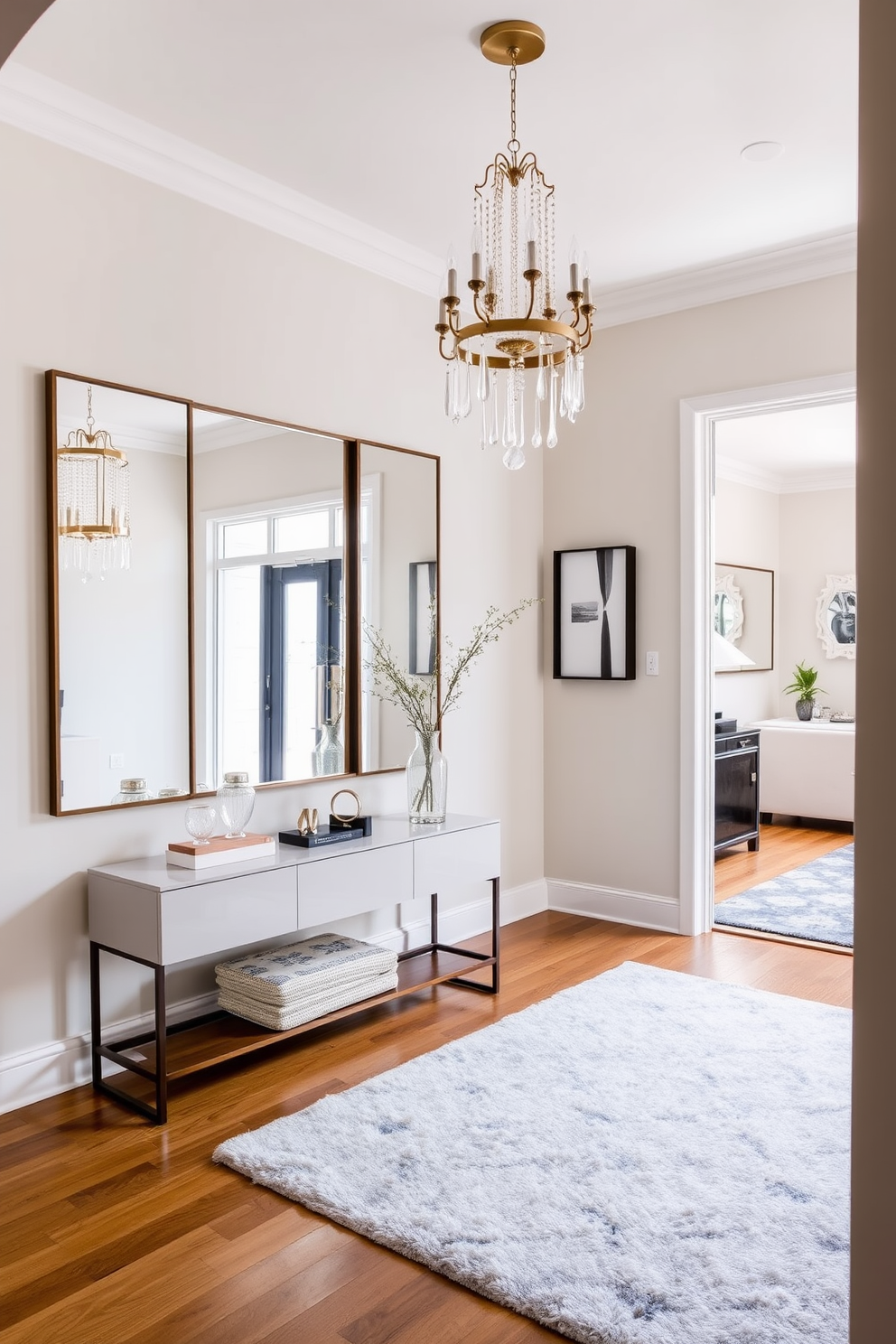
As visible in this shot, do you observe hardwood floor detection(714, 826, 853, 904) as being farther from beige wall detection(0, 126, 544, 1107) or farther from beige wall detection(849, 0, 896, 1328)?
beige wall detection(849, 0, 896, 1328)

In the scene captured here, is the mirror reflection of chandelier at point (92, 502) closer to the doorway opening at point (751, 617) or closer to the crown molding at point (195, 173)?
the crown molding at point (195, 173)

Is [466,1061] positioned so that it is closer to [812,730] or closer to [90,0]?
[90,0]

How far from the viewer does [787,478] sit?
8227 millimetres

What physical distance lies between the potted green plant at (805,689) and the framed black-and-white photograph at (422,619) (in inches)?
179

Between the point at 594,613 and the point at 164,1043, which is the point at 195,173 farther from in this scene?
the point at 164,1043

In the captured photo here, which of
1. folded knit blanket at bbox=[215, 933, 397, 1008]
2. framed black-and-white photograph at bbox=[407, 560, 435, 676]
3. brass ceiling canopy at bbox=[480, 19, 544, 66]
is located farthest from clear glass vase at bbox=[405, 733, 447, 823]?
brass ceiling canopy at bbox=[480, 19, 544, 66]

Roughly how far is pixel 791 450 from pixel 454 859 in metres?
4.99

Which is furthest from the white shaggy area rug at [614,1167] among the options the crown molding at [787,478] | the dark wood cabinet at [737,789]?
the crown molding at [787,478]

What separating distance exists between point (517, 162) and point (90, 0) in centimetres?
134

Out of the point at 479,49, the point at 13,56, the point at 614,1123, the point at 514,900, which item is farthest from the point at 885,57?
the point at 514,900

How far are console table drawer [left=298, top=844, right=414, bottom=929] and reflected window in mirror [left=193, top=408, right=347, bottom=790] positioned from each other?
452 millimetres

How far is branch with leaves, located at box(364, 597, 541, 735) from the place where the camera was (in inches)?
150

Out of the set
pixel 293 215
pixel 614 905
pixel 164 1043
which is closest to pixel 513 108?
pixel 293 215

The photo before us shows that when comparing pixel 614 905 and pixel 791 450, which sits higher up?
pixel 791 450
